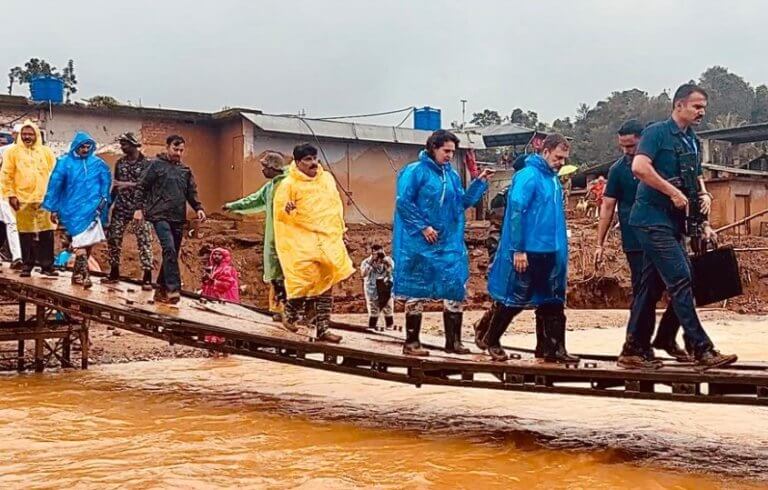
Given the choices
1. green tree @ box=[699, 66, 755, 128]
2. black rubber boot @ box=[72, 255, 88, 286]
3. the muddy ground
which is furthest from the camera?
green tree @ box=[699, 66, 755, 128]

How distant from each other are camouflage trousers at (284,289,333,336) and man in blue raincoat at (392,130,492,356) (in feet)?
3.38

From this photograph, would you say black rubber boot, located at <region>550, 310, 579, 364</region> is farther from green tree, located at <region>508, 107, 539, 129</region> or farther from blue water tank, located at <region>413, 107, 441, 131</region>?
green tree, located at <region>508, 107, 539, 129</region>

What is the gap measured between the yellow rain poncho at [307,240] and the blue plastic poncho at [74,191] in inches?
121

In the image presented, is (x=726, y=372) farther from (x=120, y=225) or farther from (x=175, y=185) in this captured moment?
(x=120, y=225)

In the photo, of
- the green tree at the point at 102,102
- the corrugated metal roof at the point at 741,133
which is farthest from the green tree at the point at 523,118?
the green tree at the point at 102,102

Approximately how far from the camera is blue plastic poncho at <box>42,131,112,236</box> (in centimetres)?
1002

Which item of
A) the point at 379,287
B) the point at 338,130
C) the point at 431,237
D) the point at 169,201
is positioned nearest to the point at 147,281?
the point at 169,201

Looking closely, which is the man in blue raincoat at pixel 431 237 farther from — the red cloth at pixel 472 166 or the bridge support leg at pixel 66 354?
the bridge support leg at pixel 66 354

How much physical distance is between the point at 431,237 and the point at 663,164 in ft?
6.11

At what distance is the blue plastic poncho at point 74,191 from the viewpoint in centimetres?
1002

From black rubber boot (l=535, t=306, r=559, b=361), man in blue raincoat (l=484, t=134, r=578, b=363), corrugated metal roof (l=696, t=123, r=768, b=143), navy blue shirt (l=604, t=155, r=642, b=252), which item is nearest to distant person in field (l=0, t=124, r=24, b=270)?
man in blue raincoat (l=484, t=134, r=578, b=363)

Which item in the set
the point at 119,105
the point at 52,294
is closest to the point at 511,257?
the point at 52,294

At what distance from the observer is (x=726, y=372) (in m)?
5.62

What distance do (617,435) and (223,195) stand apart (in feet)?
49.4
